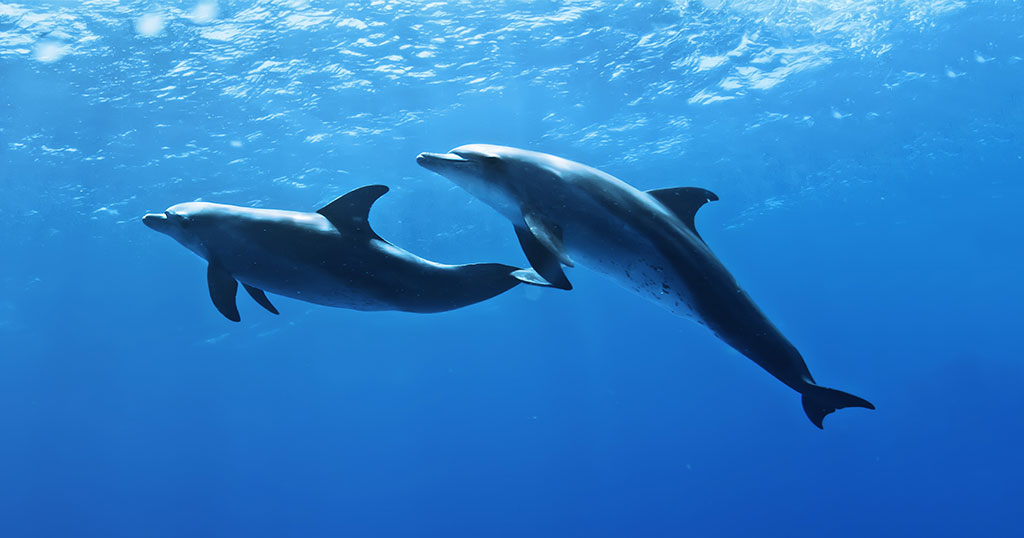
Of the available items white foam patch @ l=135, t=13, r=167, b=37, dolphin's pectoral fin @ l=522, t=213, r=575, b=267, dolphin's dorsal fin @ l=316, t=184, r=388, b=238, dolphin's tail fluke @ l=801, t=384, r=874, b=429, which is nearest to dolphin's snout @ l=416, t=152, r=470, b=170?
dolphin's dorsal fin @ l=316, t=184, r=388, b=238

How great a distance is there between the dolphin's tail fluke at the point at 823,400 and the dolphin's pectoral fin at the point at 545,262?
157 cm

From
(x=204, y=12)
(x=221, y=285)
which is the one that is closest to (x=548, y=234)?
(x=221, y=285)

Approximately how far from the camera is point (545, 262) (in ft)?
10.8

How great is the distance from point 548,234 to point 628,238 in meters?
0.40

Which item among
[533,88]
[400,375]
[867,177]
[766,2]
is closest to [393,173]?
[533,88]

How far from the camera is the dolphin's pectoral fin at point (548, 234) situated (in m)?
3.19

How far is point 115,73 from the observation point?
16812mm

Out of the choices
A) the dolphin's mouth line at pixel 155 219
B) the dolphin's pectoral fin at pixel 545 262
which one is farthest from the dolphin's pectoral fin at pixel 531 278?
the dolphin's mouth line at pixel 155 219

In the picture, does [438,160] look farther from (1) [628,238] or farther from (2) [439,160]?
(1) [628,238]

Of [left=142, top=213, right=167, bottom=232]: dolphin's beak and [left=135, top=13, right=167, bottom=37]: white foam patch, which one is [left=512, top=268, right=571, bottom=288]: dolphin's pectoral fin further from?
[left=135, top=13, right=167, bottom=37]: white foam patch

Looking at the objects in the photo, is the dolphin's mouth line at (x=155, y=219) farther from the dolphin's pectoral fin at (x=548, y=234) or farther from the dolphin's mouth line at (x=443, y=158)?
the dolphin's pectoral fin at (x=548, y=234)

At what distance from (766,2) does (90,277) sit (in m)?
30.4

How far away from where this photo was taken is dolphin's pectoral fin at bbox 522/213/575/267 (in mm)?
3193

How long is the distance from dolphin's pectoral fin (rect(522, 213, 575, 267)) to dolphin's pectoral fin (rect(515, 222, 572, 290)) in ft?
0.09
